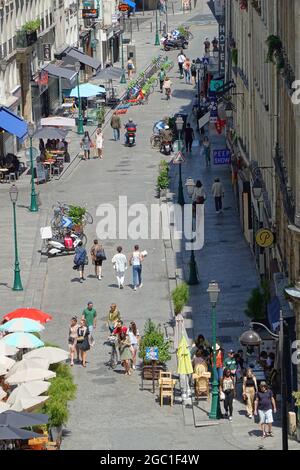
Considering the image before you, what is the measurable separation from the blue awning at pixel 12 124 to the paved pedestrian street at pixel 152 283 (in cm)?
206

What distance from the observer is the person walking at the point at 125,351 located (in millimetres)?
51094

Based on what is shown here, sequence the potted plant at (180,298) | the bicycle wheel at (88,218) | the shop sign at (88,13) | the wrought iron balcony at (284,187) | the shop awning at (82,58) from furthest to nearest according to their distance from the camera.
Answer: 1. the shop sign at (88,13)
2. the shop awning at (82,58)
3. the bicycle wheel at (88,218)
4. the potted plant at (180,298)
5. the wrought iron balcony at (284,187)

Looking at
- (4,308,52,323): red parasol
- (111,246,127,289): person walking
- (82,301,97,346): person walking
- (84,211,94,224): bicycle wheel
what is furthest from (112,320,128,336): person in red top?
(84,211,94,224): bicycle wheel

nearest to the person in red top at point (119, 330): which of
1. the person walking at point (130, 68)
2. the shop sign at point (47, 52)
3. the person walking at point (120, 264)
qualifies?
the person walking at point (120, 264)

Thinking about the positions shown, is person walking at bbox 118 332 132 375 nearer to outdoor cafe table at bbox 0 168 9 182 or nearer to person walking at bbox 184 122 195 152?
outdoor cafe table at bbox 0 168 9 182

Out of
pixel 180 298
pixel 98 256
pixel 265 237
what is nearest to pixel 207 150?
pixel 98 256

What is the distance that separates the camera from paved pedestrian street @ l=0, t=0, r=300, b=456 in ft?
153

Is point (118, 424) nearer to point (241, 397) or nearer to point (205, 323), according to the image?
point (241, 397)

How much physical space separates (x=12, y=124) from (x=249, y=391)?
120 feet

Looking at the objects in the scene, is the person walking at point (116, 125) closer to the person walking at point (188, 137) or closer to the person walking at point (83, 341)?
the person walking at point (188, 137)

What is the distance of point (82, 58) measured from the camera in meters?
104

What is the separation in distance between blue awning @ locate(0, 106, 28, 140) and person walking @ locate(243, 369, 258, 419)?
1394 inches

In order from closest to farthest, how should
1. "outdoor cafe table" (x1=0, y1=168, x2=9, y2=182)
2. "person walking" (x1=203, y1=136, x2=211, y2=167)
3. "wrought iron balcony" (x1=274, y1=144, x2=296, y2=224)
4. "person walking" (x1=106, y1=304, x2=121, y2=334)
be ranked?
"wrought iron balcony" (x1=274, y1=144, x2=296, y2=224)
"person walking" (x1=106, y1=304, x2=121, y2=334)
"outdoor cafe table" (x1=0, y1=168, x2=9, y2=182)
"person walking" (x1=203, y1=136, x2=211, y2=167)

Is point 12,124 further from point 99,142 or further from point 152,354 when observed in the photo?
point 152,354
